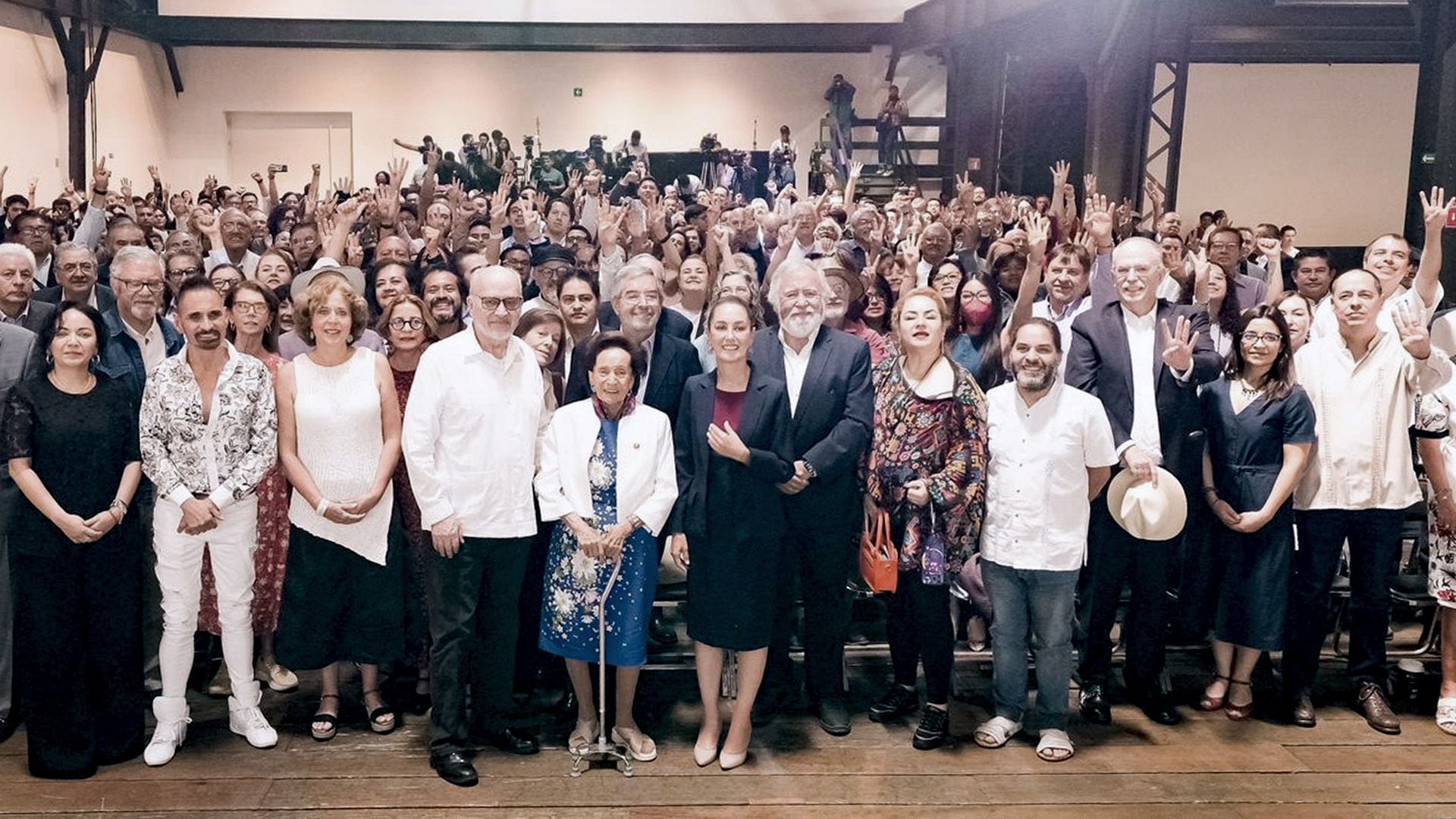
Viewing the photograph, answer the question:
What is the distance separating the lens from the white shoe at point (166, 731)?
3.74 m

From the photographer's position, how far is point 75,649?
3641 mm

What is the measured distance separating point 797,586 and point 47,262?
4320 millimetres

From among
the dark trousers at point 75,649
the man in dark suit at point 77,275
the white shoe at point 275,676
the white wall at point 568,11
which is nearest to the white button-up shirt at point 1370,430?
the white shoe at point 275,676

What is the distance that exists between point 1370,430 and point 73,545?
166 inches

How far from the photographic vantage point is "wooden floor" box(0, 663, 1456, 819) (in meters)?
3.53

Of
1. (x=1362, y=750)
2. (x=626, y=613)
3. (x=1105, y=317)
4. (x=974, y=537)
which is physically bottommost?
(x=1362, y=750)

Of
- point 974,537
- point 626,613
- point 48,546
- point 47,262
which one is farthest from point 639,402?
point 47,262

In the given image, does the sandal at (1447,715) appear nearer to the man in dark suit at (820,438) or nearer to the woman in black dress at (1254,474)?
the woman in black dress at (1254,474)

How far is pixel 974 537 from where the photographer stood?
12.7 feet

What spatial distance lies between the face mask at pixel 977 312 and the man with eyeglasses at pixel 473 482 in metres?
1.63

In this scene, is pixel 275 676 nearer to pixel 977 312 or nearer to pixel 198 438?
pixel 198 438

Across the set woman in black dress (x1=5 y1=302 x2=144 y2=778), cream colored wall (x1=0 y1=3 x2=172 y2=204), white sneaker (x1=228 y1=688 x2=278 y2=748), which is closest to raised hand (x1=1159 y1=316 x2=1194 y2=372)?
white sneaker (x1=228 y1=688 x2=278 y2=748)

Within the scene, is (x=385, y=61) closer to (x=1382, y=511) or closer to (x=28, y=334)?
(x=28, y=334)

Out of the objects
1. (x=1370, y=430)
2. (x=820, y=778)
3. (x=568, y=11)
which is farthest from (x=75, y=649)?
(x=568, y=11)
